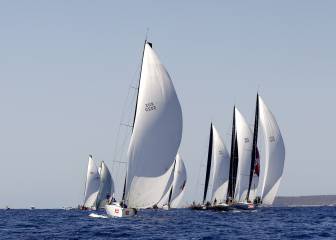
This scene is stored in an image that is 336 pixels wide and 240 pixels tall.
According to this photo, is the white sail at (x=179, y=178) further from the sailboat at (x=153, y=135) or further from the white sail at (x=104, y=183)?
the sailboat at (x=153, y=135)

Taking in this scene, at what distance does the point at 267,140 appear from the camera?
328ft

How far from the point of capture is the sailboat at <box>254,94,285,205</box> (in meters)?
99.6

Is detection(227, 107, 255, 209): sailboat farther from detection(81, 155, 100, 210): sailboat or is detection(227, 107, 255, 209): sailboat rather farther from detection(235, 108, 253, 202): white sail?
detection(81, 155, 100, 210): sailboat

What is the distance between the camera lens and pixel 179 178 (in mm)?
137625

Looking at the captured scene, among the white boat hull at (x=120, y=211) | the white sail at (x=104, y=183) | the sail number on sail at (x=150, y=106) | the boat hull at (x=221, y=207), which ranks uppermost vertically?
the white sail at (x=104, y=183)

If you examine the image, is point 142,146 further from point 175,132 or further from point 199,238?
point 199,238

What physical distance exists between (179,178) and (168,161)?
78.7 metres

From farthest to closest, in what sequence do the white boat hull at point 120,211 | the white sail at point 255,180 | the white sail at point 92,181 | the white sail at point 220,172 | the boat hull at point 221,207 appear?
1. the white sail at point 92,181
2. the white sail at point 220,172
3. the white sail at point 255,180
4. the boat hull at point 221,207
5. the white boat hull at point 120,211

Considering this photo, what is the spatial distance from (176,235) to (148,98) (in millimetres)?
14466

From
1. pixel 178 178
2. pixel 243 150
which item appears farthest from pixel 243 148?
pixel 178 178

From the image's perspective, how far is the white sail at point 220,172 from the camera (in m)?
110

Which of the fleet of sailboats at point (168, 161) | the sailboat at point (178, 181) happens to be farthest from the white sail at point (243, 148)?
the sailboat at point (178, 181)

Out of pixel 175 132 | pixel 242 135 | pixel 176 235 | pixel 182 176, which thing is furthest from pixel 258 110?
pixel 176 235

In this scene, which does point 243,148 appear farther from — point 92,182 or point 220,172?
point 92,182
